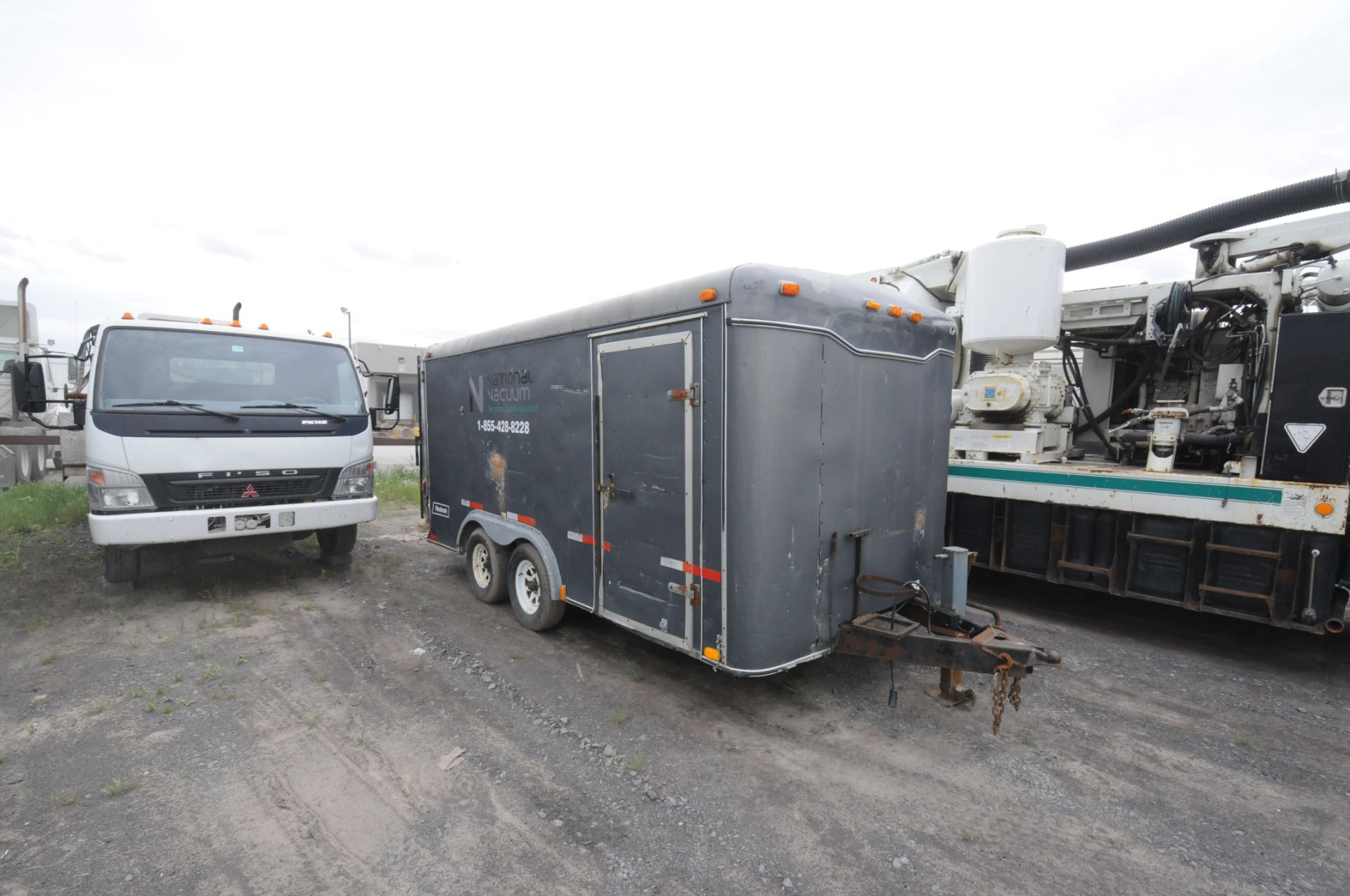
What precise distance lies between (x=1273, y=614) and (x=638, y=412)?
467cm

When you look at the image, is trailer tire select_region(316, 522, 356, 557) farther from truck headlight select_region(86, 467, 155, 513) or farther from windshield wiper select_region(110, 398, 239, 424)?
truck headlight select_region(86, 467, 155, 513)

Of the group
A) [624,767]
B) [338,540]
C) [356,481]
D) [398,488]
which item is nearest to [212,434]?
[356,481]

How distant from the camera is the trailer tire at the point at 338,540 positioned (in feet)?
23.7

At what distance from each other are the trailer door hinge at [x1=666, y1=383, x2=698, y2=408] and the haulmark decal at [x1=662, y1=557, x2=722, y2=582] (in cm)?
91

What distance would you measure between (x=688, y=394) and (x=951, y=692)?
7.79ft

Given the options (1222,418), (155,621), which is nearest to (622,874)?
(155,621)

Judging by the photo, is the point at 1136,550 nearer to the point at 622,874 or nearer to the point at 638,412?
the point at 638,412

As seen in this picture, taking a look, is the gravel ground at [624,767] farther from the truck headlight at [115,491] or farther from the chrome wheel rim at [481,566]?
the truck headlight at [115,491]

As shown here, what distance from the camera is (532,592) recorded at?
543cm

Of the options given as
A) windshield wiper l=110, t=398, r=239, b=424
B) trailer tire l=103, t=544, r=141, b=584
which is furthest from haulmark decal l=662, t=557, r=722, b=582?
trailer tire l=103, t=544, r=141, b=584

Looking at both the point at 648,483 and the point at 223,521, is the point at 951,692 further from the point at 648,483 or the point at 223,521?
the point at 223,521

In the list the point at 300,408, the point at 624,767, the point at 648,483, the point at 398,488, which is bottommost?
the point at 624,767

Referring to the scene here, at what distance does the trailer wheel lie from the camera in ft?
16.8

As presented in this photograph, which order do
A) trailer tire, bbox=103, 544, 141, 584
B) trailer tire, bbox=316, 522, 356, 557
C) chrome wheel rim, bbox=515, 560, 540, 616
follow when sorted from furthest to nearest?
trailer tire, bbox=316, 522, 356, 557
trailer tire, bbox=103, 544, 141, 584
chrome wheel rim, bbox=515, 560, 540, 616
